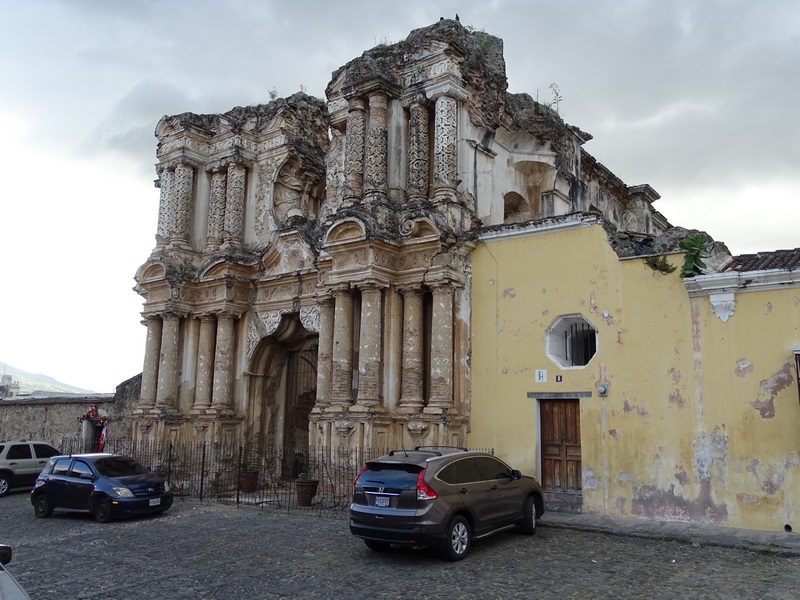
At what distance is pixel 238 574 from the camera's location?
9242 millimetres

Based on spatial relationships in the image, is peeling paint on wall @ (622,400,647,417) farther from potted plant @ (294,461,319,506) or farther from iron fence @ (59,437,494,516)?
potted plant @ (294,461,319,506)

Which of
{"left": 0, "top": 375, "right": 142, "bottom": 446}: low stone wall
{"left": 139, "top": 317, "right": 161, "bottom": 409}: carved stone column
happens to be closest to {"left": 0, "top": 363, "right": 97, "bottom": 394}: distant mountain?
{"left": 0, "top": 375, "right": 142, "bottom": 446}: low stone wall

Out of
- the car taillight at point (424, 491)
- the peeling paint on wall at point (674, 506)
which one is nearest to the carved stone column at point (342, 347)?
the peeling paint on wall at point (674, 506)

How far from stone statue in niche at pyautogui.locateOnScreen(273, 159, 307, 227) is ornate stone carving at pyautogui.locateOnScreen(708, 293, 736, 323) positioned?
12.7m

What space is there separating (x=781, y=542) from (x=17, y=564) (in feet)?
37.1

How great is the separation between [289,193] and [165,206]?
13.2 ft

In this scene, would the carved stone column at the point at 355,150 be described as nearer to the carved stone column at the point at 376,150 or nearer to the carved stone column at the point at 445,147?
the carved stone column at the point at 376,150

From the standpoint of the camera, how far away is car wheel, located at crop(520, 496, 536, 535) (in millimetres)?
11547

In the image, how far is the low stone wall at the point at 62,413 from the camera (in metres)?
24.3

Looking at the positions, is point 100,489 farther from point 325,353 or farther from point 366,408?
point 325,353

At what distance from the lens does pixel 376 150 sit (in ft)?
57.3

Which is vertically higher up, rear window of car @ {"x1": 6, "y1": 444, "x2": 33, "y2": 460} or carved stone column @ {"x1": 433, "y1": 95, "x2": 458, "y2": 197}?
carved stone column @ {"x1": 433, "y1": 95, "x2": 458, "y2": 197}

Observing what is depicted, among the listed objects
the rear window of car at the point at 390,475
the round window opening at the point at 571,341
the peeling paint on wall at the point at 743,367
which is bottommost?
the rear window of car at the point at 390,475

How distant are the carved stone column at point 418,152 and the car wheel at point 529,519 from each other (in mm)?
7840
